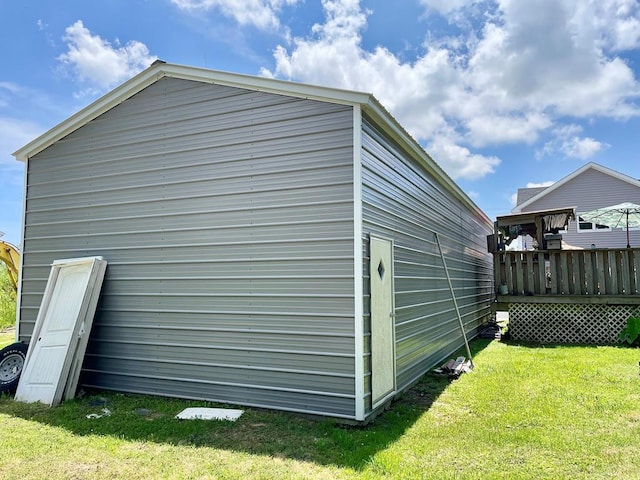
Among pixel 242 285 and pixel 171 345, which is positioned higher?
pixel 242 285

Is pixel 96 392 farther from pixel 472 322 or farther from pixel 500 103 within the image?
pixel 500 103

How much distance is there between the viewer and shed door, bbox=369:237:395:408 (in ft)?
15.5

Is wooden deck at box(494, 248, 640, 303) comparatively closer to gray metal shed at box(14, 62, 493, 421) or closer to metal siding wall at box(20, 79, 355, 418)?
gray metal shed at box(14, 62, 493, 421)

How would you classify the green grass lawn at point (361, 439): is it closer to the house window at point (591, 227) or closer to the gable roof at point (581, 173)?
the house window at point (591, 227)

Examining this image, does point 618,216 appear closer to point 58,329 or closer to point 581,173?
point 581,173

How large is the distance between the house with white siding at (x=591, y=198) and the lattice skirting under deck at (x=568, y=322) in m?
9.32

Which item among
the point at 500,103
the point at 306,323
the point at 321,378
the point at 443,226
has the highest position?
the point at 500,103

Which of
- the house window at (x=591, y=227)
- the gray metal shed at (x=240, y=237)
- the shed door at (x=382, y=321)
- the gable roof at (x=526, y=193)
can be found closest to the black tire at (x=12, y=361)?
the gray metal shed at (x=240, y=237)

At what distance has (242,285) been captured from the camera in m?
5.11

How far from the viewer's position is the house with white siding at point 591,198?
1784 centimetres

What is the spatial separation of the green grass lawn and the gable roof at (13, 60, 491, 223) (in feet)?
10.9

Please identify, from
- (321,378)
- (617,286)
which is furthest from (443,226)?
(321,378)

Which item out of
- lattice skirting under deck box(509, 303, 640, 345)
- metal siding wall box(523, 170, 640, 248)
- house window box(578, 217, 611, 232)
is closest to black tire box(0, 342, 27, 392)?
lattice skirting under deck box(509, 303, 640, 345)

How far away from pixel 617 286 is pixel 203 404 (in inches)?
350
